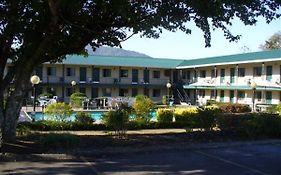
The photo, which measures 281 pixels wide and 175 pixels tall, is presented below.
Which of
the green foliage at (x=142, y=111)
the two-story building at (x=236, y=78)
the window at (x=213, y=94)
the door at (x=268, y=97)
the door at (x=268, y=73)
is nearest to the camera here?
the green foliage at (x=142, y=111)

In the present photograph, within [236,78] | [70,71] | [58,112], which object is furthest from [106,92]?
[58,112]

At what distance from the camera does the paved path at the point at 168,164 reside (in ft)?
27.6

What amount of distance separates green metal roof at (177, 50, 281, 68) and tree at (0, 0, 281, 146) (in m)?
28.9

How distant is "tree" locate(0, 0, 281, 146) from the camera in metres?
10.0

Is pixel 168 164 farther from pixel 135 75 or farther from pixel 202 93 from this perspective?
pixel 202 93

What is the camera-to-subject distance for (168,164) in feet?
30.1

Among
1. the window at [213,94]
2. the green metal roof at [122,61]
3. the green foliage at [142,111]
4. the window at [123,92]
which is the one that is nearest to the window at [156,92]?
the green metal roof at [122,61]

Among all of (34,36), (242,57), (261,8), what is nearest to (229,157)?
(261,8)

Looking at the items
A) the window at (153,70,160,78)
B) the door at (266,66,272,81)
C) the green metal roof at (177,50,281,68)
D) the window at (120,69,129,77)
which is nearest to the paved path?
the green metal roof at (177,50,281,68)

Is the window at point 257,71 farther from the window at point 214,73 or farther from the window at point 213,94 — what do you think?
the window at point 213,94

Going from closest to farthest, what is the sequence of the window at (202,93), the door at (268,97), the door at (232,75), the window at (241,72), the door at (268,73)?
1. the door at (268,73)
2. the door at (268,97)
3. the window at (241,72)
4. the door at (232,75)
5. the window at (202,93)

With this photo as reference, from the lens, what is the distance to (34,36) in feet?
38.9

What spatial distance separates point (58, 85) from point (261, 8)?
4018cm

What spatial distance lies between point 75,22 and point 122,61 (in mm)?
40485
